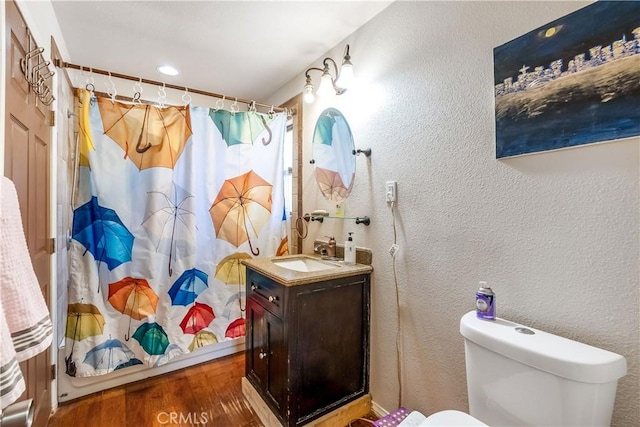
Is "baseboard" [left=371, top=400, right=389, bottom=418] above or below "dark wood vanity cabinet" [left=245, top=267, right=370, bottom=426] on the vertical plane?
below

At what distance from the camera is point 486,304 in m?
1.05

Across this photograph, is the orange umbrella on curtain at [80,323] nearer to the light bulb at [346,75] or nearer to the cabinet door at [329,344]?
the cabinet door at [329,344]

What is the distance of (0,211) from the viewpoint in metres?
0.64

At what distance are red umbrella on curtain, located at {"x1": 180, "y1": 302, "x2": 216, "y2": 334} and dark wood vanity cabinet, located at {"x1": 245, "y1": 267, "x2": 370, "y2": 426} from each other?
0.56m

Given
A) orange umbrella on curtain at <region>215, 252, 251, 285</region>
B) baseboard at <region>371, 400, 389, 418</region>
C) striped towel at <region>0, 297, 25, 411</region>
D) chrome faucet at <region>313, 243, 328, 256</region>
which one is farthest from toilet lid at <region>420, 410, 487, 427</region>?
orange umbrella on curtain at <region>215, 252, 251, 285</region>

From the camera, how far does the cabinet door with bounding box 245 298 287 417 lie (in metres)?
1.43

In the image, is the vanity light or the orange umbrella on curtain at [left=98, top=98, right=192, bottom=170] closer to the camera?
the vanity light

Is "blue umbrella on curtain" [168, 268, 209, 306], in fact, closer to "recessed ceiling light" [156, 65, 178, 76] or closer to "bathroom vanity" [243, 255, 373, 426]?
"bathroom vanity" [243, 255, 373, 426]

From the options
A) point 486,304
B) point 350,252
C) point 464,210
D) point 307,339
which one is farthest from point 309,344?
point 464,210

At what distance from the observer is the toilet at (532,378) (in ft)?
2.47

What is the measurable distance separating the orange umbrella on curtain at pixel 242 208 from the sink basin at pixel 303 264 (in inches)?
17.6

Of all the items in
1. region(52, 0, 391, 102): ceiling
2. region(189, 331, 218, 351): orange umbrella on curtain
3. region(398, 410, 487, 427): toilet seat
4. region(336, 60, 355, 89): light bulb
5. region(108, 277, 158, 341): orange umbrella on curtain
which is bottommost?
region(189, 331, 218, 351): orange umbrella on curtain

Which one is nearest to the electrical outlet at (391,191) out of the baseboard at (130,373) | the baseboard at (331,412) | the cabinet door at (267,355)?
the cabinet door at (267,355)

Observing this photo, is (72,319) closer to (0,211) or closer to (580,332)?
(0,211)
